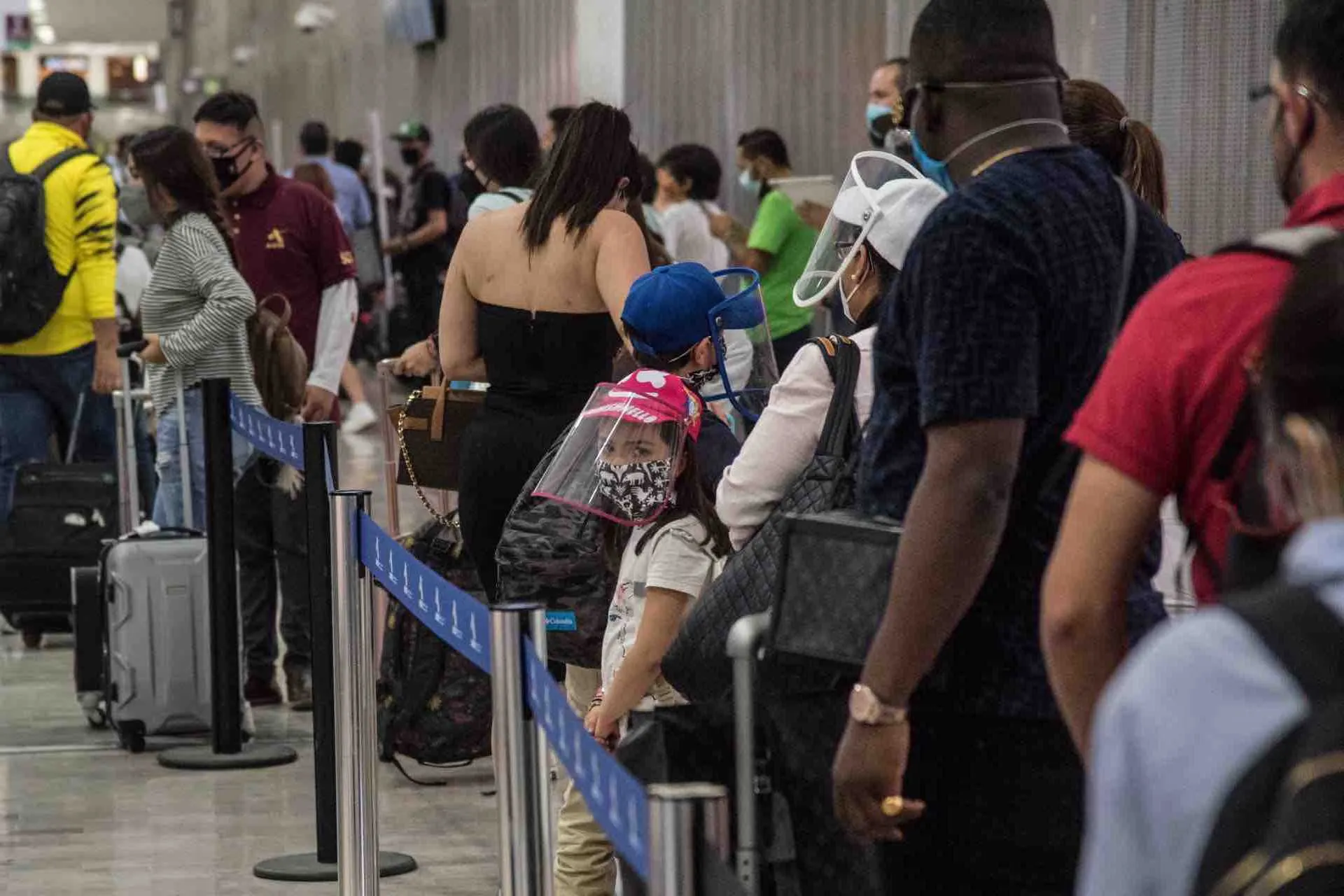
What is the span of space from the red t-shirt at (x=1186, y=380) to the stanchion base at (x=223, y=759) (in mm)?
4625

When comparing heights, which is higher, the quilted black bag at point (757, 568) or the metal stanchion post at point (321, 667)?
the quilted black bag at point (757, 568)

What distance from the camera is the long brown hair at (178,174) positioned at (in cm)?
655

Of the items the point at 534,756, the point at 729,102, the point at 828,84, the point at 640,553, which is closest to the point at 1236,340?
the point at 534,756

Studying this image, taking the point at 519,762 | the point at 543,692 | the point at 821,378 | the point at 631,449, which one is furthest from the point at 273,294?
the point at 543,692

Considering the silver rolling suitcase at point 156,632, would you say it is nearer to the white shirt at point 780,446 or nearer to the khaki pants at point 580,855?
the khaki pants at point 580,855

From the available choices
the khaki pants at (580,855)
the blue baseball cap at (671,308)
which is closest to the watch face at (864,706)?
the blue baseball cap at (671,308)

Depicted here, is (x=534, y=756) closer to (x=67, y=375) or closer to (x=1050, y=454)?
(x=1050, y=454)

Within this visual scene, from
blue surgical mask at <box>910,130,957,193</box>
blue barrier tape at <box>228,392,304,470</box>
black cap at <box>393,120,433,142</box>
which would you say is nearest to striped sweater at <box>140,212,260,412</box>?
blue barrier tape at <box>228,392,304,470</box>

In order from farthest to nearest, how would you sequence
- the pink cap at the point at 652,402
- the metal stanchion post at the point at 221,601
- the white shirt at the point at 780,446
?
the metal stanchion post at the point at 221,601, the pink cap at the point at 652,402, the white shirt at the point at 780,446

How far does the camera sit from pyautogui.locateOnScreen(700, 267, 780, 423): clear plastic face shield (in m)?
3.97

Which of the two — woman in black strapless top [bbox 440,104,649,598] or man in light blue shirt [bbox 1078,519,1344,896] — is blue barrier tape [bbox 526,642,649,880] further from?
woman in black strapless top [bbox 440,104,649,598]

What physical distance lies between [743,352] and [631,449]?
0.62 metres

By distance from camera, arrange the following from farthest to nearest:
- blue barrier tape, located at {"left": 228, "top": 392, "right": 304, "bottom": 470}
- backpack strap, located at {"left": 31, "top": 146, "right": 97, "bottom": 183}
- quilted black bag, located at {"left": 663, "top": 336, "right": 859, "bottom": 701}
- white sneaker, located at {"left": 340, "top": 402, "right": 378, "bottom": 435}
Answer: white sneaker, located at {"left": 340, "top": 402, "right": 378, "bottom": 435}, backpack strap, located at {"left": 31, "top": 146, "right": 97, "bottom": 183}, blue barrier tape, located at {"left": 228, "top": 392, "right": 304, "bottom": 470}, quilted black bag, located at {"left": 663, "top": 336, "right": 859, "bottom": 701}

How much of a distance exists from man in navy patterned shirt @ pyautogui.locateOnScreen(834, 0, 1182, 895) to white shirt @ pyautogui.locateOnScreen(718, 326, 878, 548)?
0.51m
